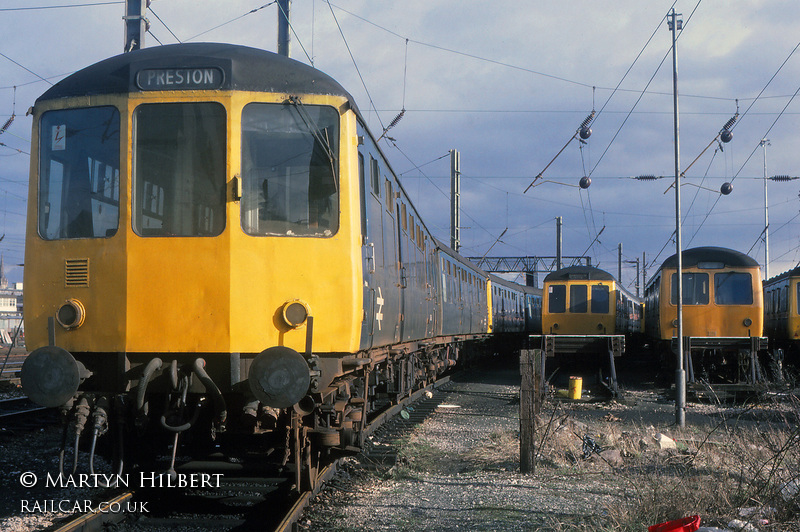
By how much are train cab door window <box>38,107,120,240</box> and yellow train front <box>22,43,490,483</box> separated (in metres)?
0.01

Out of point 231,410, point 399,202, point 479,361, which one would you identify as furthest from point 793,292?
point 231,410

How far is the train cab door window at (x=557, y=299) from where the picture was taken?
70.6 ft

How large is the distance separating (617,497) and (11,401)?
10.6m

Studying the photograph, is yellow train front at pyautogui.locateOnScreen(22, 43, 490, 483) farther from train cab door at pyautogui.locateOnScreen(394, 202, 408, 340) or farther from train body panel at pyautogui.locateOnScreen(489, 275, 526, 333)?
train body panel at pyautogui.locateOnScreen(489, 275, 526, 333)

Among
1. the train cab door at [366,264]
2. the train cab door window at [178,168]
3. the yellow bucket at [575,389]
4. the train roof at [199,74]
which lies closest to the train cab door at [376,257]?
the train cab door at [366,264]

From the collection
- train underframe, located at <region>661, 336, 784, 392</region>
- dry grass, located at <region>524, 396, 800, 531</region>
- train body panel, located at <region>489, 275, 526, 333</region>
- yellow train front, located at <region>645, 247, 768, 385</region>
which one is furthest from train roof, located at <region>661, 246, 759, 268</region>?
dry grass, located at <region>524, 396, 800, 531</region>

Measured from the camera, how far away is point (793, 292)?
64.2 ft

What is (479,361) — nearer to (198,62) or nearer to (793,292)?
(793,292)

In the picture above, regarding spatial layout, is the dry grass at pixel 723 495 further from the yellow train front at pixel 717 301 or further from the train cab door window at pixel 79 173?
the yellow train front at pixel 717 301

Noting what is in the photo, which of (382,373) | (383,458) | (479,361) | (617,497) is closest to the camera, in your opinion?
(617,497)

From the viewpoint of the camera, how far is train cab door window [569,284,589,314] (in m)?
21.4

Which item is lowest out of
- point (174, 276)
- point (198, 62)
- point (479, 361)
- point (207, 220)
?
point (479, 361)

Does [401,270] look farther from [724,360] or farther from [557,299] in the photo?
[557,299]

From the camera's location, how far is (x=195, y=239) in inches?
222
